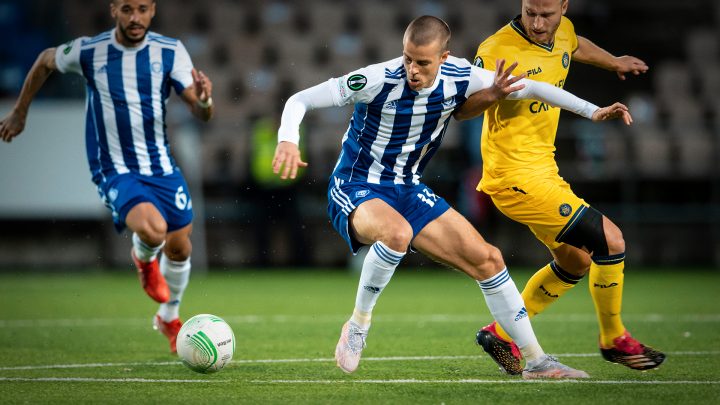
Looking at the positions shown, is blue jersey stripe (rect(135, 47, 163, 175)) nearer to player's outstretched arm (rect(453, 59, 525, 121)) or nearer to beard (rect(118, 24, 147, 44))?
beard (rect(118, 24, 147, 44))

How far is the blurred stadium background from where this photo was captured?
543 inches

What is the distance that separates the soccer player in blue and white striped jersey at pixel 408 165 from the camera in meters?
5.50

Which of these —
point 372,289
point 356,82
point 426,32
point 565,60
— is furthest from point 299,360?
point 565,60

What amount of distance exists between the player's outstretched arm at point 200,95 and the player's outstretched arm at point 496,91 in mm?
1646

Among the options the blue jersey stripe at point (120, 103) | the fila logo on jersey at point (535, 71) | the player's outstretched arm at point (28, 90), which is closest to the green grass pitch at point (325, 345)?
the blue jersey stripe at point (120, 103)

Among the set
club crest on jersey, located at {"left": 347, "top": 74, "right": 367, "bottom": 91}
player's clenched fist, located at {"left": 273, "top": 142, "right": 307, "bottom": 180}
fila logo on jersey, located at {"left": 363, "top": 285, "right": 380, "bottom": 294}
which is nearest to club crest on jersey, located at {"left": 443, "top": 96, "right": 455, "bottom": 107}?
club crest on jersey, located at {"left": 347, "top": 74, "right": 367, "bottom": 91}

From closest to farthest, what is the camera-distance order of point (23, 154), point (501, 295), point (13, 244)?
point (501, 295)
point (23, 154)
point (13, 244)

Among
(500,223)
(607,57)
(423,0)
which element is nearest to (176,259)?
(607,57)

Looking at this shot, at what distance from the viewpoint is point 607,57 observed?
6680 millimetres

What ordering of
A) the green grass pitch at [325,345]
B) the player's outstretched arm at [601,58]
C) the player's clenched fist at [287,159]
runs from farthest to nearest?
the player's outstretched arm at [601,58], the green grass pitch at [325,345], the player's clenched fist at [287,159]

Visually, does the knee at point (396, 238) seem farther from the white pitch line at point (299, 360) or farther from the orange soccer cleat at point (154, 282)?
the orange soccer cleat at point (154, 282)

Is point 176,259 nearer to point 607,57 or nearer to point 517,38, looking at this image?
point 517,38

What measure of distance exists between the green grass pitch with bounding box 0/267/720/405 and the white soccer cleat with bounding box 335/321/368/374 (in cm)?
11

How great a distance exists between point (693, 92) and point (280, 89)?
21.0 ft
